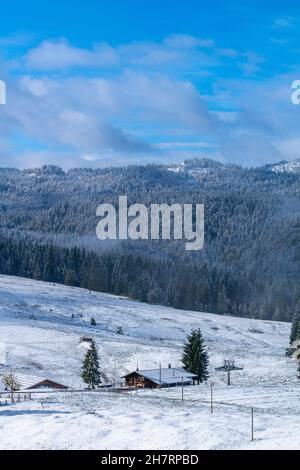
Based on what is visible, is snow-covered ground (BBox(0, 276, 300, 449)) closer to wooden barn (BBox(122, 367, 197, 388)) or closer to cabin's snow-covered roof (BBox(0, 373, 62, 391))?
wooden barn (BBox(122, 367, 197, 388))

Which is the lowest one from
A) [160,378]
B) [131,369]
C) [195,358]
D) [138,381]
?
[138,381]

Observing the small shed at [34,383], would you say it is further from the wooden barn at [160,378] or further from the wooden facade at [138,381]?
the wooden barn at [160,378]

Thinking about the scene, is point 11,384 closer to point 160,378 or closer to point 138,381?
point 138,381

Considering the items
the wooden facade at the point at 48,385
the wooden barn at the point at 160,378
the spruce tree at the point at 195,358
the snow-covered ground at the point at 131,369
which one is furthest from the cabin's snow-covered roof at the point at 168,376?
the wooden facade at the point at 48,385

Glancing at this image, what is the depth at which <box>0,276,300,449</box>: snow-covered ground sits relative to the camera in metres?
31.6

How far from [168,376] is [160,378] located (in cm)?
97

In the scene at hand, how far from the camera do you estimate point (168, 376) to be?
6316cm

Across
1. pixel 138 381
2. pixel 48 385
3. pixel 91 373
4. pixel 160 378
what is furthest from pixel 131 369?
pixel 48 385

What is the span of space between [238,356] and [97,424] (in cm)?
5745

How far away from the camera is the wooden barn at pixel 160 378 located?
203 ft

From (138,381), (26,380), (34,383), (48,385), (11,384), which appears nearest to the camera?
(11,384)

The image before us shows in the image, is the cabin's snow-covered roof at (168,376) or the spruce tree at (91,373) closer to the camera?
the cabin's snow-covered roof at (168,376)

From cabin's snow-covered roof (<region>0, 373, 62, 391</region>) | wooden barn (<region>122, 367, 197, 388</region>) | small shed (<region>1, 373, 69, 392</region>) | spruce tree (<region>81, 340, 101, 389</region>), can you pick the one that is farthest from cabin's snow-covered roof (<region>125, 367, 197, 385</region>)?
cabin's snow-covered roof (<region>0, 373, 62, 391</region>)

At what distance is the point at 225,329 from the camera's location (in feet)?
398
